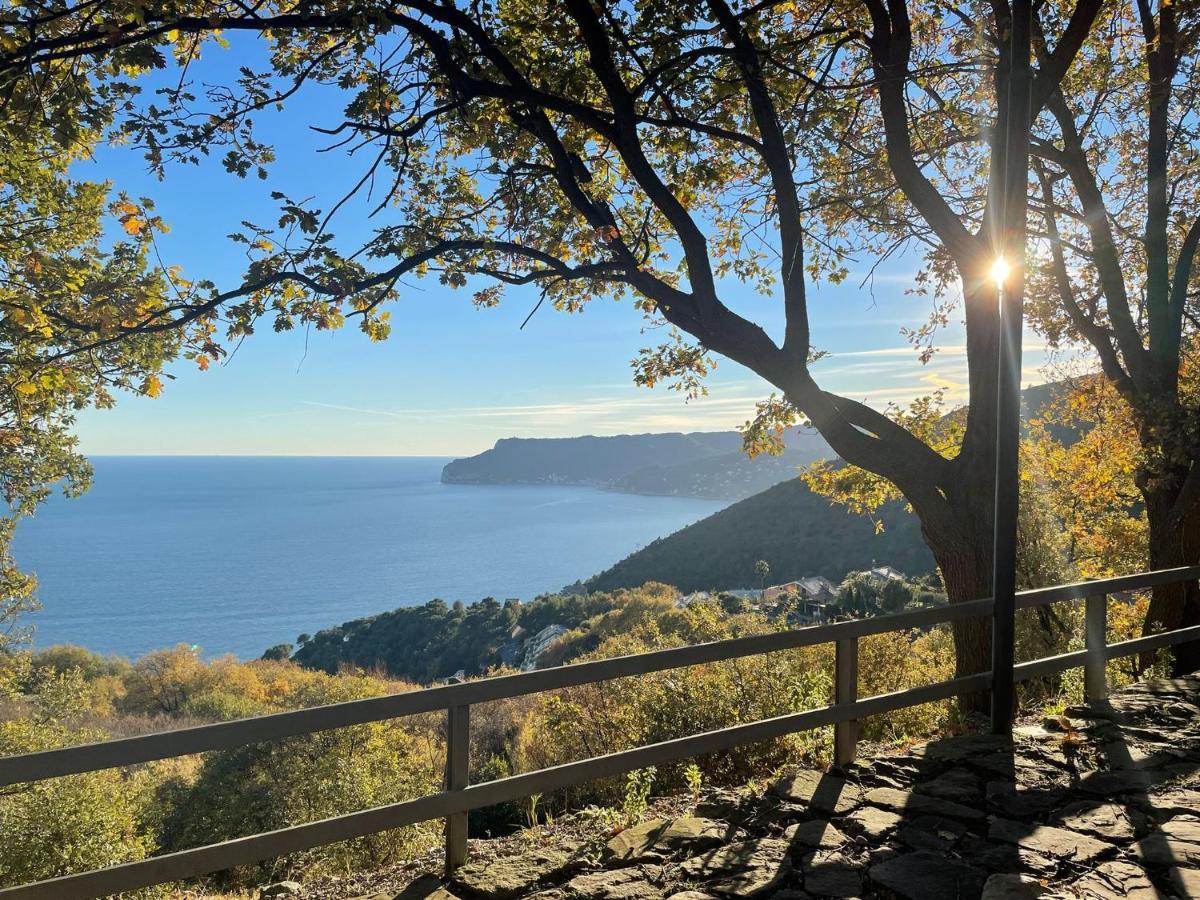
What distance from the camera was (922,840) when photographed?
12.9 feet

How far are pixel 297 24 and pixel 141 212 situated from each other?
195cm

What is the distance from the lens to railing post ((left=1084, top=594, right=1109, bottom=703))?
6301 mm

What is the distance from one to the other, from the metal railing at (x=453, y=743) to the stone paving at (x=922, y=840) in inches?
14.0

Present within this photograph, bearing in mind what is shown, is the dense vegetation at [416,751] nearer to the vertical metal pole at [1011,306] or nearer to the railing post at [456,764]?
the railing post at [456,764]

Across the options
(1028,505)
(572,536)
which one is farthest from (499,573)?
(1028,505)

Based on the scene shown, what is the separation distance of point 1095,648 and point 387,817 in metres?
5.81

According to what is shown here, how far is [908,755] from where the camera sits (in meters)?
5.21

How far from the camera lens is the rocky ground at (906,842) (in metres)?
3.50

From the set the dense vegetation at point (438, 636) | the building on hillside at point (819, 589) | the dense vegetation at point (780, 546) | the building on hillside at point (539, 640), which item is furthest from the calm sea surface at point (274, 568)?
the building on hillside at point (819, 589)

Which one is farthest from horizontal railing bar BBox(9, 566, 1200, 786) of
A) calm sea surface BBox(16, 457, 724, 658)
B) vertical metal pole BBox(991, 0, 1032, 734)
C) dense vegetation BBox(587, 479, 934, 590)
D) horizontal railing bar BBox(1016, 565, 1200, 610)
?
calm sea surface BBox(16, 457, 724, 658)

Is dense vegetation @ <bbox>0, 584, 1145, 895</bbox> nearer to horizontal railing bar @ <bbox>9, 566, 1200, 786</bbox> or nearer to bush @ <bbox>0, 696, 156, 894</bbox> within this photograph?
bush @ <bbox>0, 696, 156, 894</bbox>

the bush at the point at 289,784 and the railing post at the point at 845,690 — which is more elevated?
the railing post at the point at 845,690

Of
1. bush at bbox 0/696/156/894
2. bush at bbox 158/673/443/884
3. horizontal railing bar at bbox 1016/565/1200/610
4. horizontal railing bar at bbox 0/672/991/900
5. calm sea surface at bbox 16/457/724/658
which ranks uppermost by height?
horizontal railing bar at bbox 1016/565/1200/610

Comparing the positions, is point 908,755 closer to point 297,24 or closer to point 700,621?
point 297,24
